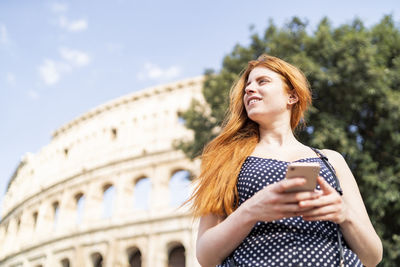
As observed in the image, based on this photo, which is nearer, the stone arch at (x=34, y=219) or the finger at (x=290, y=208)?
the finger at (x=290, y=208)

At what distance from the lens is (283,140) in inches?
80.4

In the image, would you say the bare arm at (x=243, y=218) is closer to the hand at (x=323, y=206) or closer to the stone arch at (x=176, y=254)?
the hand at (x=323, y=206)

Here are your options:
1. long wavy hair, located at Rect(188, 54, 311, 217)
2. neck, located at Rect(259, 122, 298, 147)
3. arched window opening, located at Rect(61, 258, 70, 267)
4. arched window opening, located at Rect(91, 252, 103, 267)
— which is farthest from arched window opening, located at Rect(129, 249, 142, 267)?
neck, located at Rect(259, 122, 298, 147)

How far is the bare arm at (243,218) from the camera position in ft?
4.50

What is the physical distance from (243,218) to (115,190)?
2050 cm

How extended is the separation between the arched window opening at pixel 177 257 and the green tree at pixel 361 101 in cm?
1086

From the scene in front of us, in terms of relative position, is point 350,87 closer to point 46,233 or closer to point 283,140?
point 283,140

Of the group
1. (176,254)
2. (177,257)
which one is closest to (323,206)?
(177,257)

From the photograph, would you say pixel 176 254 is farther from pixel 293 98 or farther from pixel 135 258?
pixel 293 98

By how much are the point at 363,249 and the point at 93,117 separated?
25395 mm

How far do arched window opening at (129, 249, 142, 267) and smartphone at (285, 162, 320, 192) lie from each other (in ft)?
64.1

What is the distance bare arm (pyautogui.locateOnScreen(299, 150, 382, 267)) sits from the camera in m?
1.40

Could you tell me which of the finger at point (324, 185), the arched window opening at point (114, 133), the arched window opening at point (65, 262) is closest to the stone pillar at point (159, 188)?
the arched window opening at point (114, 133)

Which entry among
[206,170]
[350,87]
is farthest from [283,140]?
[350,87]
